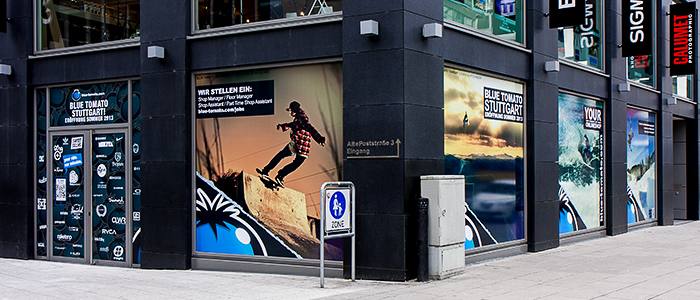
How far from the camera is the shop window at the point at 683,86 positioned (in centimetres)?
2073

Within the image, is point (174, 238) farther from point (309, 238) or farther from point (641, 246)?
point (641, 246)

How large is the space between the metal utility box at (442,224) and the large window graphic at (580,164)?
17.2 feet

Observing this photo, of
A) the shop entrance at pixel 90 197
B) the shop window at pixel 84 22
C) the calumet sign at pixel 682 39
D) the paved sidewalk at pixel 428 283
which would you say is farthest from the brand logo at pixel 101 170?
the calumet sign at pixel 682 39

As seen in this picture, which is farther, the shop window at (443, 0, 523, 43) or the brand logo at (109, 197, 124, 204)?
the brand logo at (109, 197, 124, 204)

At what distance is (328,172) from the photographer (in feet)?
33.1

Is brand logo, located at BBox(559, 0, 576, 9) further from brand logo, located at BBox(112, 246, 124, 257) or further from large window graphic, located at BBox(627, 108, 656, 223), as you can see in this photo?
brand logo, located at BBox(112, 246, 124, 257)

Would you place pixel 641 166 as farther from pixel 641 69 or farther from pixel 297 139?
pixel 297 139

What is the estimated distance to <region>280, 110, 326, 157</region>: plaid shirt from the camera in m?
10.2

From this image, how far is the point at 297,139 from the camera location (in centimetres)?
1030

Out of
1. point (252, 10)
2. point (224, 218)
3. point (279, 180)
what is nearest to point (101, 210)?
point (224, 218)

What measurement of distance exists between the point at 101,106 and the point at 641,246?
11.5 m

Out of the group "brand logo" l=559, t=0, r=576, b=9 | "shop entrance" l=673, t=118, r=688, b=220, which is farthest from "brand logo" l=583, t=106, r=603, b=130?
"shop entrance" l=673, t=118, r=688, b=220

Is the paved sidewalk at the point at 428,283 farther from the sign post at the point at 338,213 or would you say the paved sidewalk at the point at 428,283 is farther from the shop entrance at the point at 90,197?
the sign post at the point at 338,213

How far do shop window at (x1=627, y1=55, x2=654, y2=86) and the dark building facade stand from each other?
360cm
